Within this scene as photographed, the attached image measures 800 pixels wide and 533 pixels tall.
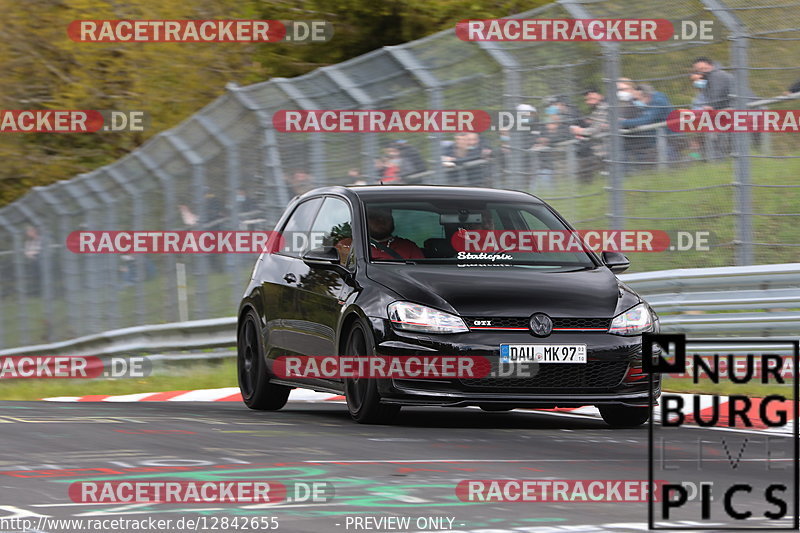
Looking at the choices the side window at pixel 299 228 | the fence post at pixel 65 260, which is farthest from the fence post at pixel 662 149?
the fence post at pixel 65 260

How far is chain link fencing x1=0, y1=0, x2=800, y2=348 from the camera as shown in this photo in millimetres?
14453

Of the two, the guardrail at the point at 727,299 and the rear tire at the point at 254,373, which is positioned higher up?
the guardrail at the point at 727,299

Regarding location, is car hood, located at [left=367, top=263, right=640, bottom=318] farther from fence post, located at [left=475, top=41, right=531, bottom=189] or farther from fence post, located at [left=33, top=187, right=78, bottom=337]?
fence post, located at [left=33, top=187, right=78, bottom=337]

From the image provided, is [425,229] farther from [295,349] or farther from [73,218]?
[73,218]

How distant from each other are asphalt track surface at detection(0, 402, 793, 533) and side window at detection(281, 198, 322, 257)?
1.22m

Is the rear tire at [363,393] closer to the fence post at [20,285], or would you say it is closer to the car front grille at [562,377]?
the car front grille at [562,377]

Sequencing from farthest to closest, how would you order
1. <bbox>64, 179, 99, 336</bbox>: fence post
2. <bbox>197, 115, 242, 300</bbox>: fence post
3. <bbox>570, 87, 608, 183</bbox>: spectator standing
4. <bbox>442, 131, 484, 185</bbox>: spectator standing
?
<bbox>64, 179, 99, 336</bbox>: fence post, <bbox>197, 115, 242, 300</bbox>: fence post, <bbox>442, 131, 484, 185</bbox>: spectator standing, <bbox>570, 87, 608, 183</bbox>: spectator standing

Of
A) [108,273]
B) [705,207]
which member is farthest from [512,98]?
[108,273]

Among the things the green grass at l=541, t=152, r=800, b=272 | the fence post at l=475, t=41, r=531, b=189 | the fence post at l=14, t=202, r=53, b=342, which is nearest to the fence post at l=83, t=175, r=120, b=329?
the fence post at l=14, t=202, r=53, b=342

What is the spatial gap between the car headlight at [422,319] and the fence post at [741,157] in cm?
429

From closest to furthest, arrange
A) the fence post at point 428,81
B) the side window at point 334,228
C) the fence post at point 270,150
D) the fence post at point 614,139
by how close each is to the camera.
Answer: the side window at point 334,228
the fence post at point 614,139
the fence post at point 428,81
the fence post at point 270,150

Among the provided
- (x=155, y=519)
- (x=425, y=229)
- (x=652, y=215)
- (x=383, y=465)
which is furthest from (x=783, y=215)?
(x=155, y=519)

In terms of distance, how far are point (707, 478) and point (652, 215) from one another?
6659mm

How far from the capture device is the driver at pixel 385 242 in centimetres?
1185
